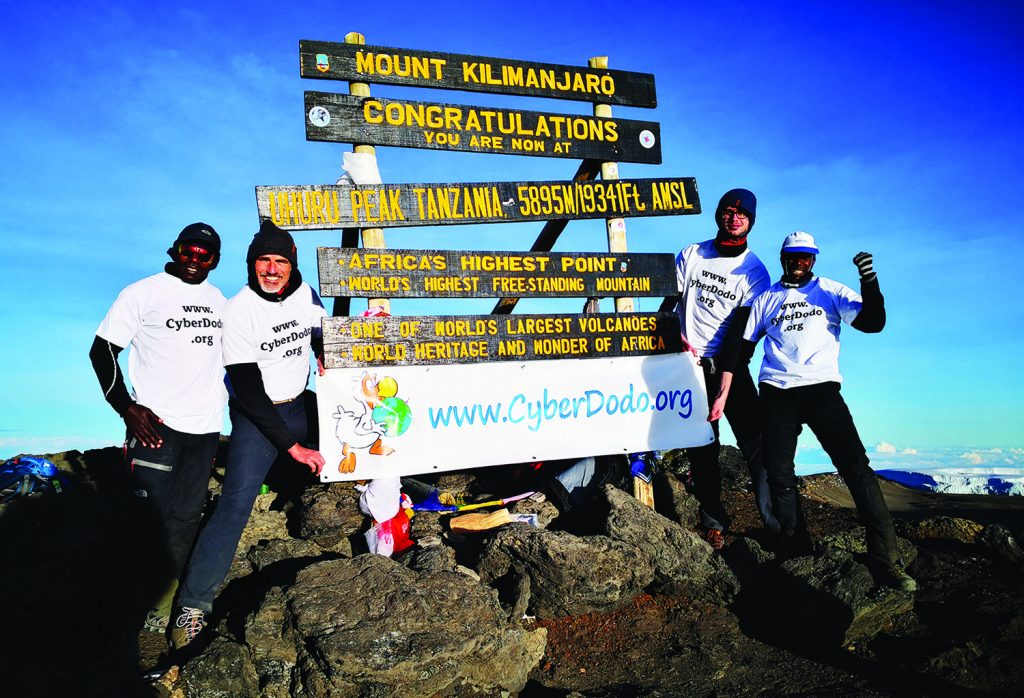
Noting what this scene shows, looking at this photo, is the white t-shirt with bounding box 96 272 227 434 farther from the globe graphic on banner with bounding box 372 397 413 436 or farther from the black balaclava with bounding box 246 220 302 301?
the globe graphic on banner with bounding box 372 397 413 436

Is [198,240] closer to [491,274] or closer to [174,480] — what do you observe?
[174,480]

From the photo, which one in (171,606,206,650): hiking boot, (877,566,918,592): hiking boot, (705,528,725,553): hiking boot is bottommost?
(877,566,918,592): hiking boot

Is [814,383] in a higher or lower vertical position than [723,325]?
lower

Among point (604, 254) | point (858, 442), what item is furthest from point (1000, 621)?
point (604, 254)

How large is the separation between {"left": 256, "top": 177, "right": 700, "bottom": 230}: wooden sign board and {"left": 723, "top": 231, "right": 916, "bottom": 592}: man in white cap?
1.72m

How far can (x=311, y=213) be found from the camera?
248 inches

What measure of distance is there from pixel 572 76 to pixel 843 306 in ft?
12.2

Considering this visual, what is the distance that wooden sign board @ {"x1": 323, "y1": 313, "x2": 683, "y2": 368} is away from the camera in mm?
6250

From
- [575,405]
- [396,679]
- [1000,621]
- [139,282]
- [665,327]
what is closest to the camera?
[396,679]

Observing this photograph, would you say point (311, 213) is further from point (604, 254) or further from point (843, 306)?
point (843, 306)

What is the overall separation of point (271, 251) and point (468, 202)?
218cm

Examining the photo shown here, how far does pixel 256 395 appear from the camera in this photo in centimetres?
525

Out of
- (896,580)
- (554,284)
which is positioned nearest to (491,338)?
(554,284)

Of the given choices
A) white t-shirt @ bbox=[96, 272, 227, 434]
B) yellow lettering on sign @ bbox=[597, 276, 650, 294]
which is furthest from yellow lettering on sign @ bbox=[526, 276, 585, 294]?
white t-shirt @ bbox=[96, 272, 227, 434]
